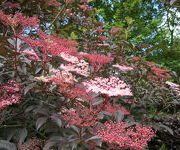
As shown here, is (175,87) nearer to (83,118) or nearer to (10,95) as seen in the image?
(83,118)

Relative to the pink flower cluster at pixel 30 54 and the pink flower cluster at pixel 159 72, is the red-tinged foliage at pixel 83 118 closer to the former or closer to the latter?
the pink flower cluster at pixel 30 54

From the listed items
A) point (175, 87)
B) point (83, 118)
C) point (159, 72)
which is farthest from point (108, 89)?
point (175, 87)

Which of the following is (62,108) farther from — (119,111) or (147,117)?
(147,117)

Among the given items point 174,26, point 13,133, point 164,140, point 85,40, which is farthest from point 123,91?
point 174,26

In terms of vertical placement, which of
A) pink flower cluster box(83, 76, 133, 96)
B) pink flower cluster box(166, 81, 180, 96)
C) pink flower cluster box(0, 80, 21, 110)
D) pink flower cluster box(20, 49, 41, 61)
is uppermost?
pink flower cluster box(20, 49, 41, 61)

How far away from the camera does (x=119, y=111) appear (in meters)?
2.34

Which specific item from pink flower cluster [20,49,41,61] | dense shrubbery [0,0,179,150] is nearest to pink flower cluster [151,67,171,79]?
dense shrubbery [0,0,179,150]

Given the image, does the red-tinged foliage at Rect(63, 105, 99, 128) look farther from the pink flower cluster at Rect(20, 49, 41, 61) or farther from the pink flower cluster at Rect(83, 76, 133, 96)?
the pink flower cluster at Rect(20, 49, 41, 61)

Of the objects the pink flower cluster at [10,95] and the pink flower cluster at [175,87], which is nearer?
the pink flower cluster at [10,95]

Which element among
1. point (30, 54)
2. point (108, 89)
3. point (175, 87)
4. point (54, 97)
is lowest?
point (175, 87)

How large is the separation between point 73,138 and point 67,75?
488 mm

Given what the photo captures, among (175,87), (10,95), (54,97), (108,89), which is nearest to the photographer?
(108,89)

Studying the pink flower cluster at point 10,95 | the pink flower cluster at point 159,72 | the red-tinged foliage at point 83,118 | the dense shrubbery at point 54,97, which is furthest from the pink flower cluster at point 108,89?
the pink flower cluster at point 159,72

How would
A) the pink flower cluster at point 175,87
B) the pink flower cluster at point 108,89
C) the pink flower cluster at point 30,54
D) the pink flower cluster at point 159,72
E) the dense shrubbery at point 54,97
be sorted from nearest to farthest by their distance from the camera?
the pink flower cluster at point 108,89 → the dense shrubbery at point 54,97 → the pink flower cluster at point 30,54 → the pink flower cluster at point 159,72 → the pink flower cluster at point 175,87
